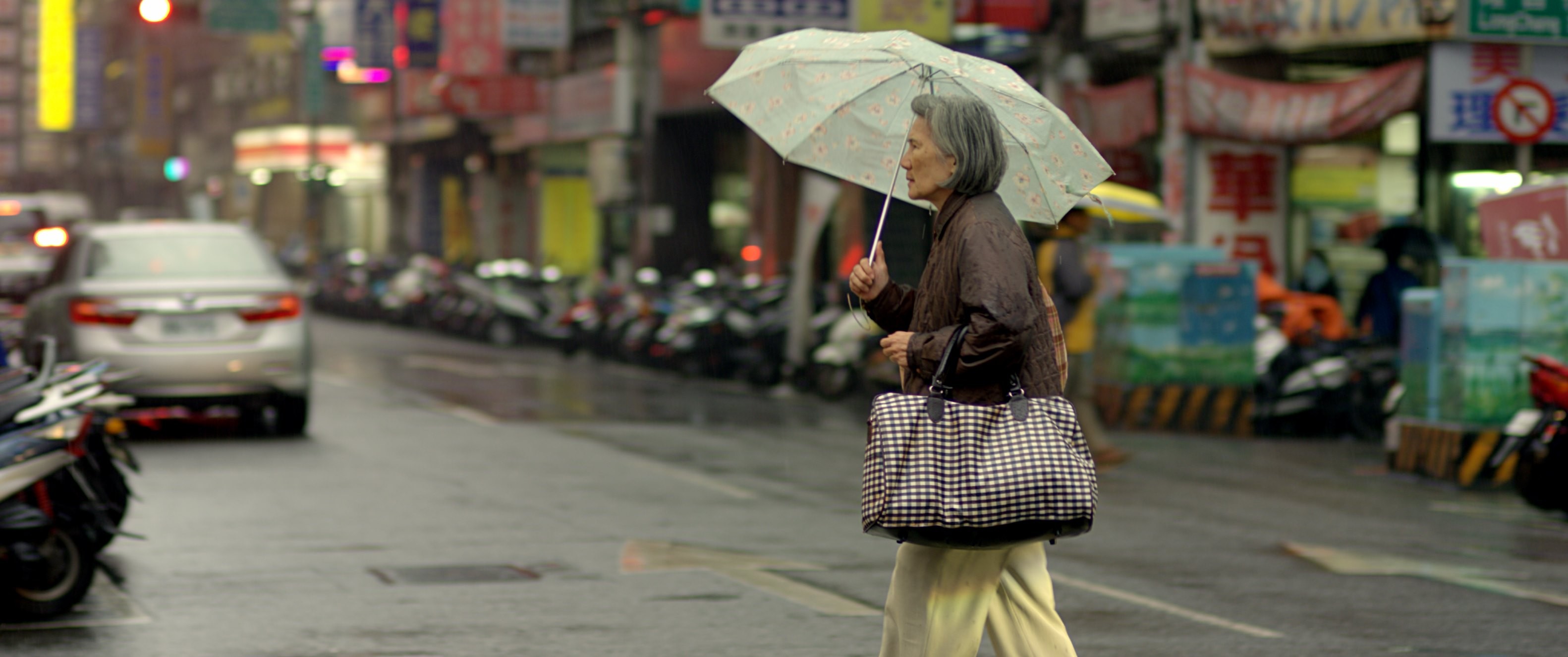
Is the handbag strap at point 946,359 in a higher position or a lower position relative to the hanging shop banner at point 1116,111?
lower

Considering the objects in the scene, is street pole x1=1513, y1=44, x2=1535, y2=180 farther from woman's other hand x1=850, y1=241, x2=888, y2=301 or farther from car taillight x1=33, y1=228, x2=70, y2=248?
car taillight x1=33, y1=228, x2=70, y2=248

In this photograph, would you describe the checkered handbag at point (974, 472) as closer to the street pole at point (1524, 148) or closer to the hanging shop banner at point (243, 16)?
the street pole at point (1524, 148)

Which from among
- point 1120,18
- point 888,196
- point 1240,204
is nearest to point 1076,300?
point 888,196

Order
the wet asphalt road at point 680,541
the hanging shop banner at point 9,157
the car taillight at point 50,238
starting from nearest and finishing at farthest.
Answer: the wet asphalt road at point 680,541
the car taillight at point 50,238
the hanging shop banner at point 9,157

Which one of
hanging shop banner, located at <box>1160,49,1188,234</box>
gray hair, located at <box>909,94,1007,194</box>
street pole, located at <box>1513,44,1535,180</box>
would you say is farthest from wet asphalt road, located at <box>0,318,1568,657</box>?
hanging shop banner, located at <box>1160,49,1188,234</box>

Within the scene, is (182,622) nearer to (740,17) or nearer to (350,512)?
(350,512)

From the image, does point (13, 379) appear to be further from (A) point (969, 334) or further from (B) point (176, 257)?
(B) point (176, 257)

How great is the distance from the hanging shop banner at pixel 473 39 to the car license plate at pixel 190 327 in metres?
21.9

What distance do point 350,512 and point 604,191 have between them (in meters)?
23.0

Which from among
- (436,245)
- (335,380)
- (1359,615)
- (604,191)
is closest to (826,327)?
(335,380)

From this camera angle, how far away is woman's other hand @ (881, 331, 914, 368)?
179 inches

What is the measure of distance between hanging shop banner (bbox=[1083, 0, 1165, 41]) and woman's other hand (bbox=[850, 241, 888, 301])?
16366mm

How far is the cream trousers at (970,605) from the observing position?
186 inches

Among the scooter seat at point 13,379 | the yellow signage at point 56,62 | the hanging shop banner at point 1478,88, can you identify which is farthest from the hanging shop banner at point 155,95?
the scooter seat at point 13,379
